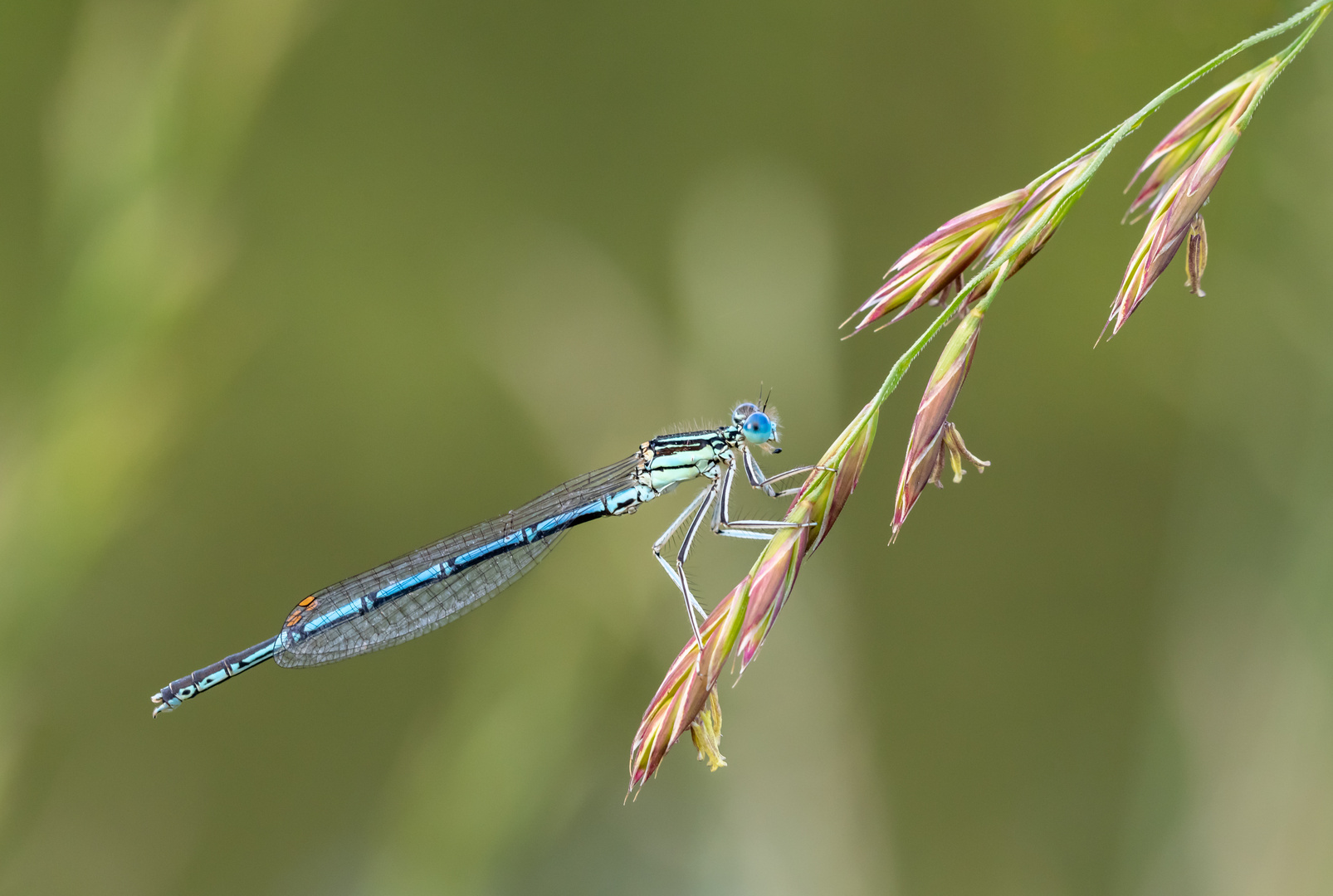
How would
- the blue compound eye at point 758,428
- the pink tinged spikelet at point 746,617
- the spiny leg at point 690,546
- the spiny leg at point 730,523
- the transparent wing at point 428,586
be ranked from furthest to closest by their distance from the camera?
the transparent wing at point 428,586 → the blue compound eye at point 758,428 → the spiny leg at point 690,546 → the spiny leg at point 730,523 → the pink tinged spikelet at point 746,617

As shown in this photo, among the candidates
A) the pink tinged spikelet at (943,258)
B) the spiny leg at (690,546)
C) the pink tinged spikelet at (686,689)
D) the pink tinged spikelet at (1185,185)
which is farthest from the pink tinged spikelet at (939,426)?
the spiny leg at (690,546)

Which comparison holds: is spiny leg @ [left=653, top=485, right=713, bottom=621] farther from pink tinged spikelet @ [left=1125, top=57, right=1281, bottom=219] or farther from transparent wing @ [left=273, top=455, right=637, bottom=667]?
pink tinged spikelet @ [left=1125, top=57, right=1281, bottom=219]

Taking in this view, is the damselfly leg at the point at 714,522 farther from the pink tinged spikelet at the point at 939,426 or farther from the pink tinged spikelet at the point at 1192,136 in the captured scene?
the pink tinged spikelet at the point at 1192,136

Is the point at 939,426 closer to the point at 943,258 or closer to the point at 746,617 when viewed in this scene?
the point at 943,258

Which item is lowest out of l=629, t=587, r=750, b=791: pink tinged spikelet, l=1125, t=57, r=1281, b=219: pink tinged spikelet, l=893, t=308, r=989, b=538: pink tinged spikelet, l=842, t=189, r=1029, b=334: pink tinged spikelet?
l=629, t=587, r=750, b=791: pink tinged spikelet

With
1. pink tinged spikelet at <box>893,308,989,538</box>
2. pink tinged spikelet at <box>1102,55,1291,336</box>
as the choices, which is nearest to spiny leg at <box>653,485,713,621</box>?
pink tinged spikelet at <box>893,308,989,538</box>

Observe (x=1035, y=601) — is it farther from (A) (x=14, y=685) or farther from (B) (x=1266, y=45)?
(A) (x=14, y=685)

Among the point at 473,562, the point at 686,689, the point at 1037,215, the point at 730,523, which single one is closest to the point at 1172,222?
the point at 1037,215
